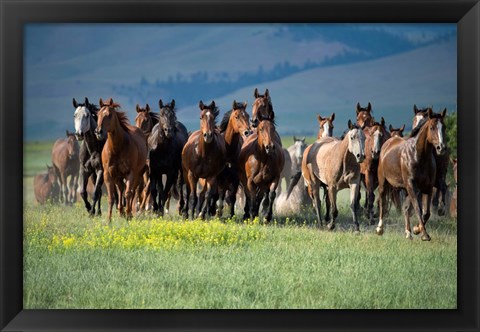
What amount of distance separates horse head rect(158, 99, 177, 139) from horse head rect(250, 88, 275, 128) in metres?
1.09

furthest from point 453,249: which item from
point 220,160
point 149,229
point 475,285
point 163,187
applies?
point 163,187

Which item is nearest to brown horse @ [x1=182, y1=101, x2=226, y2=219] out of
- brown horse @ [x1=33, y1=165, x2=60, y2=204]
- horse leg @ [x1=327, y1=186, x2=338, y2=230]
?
horse leg @ [x1=327, y1=186, x2=338, y2=230]

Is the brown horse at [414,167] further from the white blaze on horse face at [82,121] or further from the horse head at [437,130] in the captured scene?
the white blaze on horse face at [82,121]

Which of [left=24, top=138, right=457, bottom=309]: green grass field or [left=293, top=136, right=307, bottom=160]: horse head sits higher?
[left=293, top=136, right=307, bottom=160]: horse head

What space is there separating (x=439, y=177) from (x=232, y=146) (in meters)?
3.69

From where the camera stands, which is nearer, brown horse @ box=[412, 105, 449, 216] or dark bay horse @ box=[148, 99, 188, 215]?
brown horse @ box=[412, 105, 449, 216]

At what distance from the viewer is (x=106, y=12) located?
9109 millimetres

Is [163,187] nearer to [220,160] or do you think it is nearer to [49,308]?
[220,160]

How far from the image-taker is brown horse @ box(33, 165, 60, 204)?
1145 centimetres

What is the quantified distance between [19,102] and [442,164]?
506 cm

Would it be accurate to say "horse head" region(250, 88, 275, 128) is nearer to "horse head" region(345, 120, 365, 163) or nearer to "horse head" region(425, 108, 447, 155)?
"horse head" region(345, 120, 365, 163)

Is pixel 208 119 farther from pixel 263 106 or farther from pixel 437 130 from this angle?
pixel 437 130

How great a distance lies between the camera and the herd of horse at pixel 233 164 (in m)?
11.9

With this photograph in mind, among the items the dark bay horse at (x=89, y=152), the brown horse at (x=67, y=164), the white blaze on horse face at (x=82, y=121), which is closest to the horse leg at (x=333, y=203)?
the dark bay horse at (x=89, y=152)
